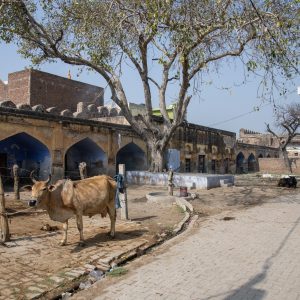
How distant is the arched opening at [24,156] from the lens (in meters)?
20.1

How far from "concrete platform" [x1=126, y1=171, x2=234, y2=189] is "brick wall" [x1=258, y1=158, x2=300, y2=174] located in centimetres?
2304

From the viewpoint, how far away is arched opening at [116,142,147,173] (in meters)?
26.7

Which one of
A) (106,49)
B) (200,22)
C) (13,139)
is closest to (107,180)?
(200,22)

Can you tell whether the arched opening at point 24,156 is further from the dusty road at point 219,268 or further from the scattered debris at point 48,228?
the dusty road at point 219,268

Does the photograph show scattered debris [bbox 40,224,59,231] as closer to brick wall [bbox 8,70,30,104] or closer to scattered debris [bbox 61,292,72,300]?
scattered debris [bbox 61,292,72,300]

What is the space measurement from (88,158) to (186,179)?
708 centimetres

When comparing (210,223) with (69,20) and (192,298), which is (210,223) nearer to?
(192,298)

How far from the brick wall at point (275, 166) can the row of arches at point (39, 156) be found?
861 inches

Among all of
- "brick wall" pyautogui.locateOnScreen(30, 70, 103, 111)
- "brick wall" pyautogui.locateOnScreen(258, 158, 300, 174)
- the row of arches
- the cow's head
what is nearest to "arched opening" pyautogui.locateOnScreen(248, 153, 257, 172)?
"brick wall" pyautogui.locateOnScreen(258, 158, 300, 174)

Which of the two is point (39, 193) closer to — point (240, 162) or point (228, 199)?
point (228, 199)

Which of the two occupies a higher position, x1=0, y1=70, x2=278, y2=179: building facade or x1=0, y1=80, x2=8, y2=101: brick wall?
x1=0, y1=80, x2=8, y2=101: brick wall

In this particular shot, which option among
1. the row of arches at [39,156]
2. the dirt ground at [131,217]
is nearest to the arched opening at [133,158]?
the row of arches at [39,156]

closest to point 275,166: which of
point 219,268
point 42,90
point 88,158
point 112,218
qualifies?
point 88,158

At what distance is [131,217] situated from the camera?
11.0 meters
